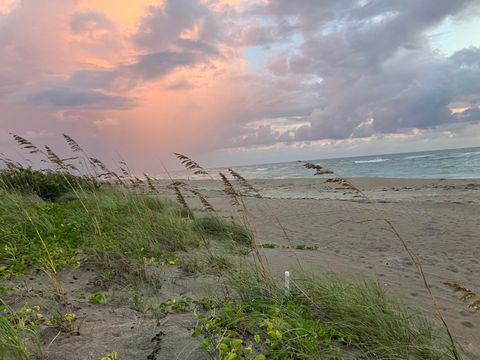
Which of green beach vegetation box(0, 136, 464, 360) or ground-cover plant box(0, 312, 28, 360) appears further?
green beach vegetation box(0, 136, 464, 360)

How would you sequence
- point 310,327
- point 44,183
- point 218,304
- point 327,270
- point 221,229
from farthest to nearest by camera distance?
point 44,183
point 221,229
point 327,270
point 218,304
point 310,327

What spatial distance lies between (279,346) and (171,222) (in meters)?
4.03

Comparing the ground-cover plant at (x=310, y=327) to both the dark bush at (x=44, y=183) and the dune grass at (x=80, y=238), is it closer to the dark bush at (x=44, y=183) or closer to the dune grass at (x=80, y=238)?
the dune grass at (x=80, y=238)

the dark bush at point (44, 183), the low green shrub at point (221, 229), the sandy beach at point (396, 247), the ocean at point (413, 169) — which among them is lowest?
the ocean at point (413, 169)

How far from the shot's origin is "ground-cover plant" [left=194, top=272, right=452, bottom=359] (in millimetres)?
2641

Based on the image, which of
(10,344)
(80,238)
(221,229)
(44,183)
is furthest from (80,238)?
(44,183)

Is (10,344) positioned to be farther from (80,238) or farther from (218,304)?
(80,238)

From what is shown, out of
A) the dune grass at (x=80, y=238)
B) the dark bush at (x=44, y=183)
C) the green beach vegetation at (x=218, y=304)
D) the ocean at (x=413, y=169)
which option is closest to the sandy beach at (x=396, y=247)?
the green beach vegetation at (x=218, y=304)

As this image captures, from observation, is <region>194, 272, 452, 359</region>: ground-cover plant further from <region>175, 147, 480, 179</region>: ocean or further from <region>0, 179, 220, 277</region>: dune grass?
<region>175, 147, 480, 179</region>: ocean

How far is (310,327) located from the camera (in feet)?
9.50

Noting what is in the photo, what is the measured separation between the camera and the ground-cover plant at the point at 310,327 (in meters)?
2.64

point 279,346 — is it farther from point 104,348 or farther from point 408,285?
point 408,285

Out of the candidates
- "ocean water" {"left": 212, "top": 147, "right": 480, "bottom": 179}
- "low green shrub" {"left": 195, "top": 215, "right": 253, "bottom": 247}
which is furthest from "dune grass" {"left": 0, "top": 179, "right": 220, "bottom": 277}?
"ocean water" {"left": 212, "top": 147, "right": 480, "bottom": 179}

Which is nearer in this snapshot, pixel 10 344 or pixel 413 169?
pixel 10 344
